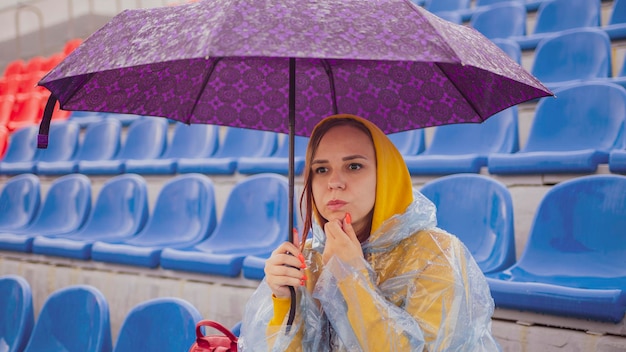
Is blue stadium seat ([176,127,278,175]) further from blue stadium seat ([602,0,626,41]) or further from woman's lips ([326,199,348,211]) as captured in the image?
woman's lips ([326,199,348,211])

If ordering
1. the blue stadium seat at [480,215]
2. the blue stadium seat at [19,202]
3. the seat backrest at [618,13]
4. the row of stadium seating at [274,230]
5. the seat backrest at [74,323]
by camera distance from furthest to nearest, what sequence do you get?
1. the blue stadium seat at [19,202]
2. the seat backrest at [618,13]
3. the blue stadium seat at [480,215]
4. the row of stadium seating at [274,230]
5. the seat backrest at [74,323]

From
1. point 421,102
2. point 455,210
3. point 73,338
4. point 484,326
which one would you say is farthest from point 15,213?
point 484,326

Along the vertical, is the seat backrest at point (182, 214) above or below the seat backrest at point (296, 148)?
below

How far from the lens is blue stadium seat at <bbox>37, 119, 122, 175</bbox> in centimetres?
412

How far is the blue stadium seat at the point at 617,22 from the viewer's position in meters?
3.23

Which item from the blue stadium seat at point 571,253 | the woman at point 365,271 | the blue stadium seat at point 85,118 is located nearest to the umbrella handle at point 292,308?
the woman at point 365,271

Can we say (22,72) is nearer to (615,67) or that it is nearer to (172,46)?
(615,67)

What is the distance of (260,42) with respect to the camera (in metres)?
0.86

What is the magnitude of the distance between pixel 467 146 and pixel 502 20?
1.35 m

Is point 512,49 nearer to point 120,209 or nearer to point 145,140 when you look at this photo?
point 120,209

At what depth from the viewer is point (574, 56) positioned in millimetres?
3143

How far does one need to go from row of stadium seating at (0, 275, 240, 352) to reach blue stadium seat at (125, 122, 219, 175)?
1.57 metres

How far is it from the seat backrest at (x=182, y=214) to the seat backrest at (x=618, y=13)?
7.95ft

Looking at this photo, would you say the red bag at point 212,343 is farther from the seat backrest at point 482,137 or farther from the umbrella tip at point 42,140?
the seat backrest at point 482,137
